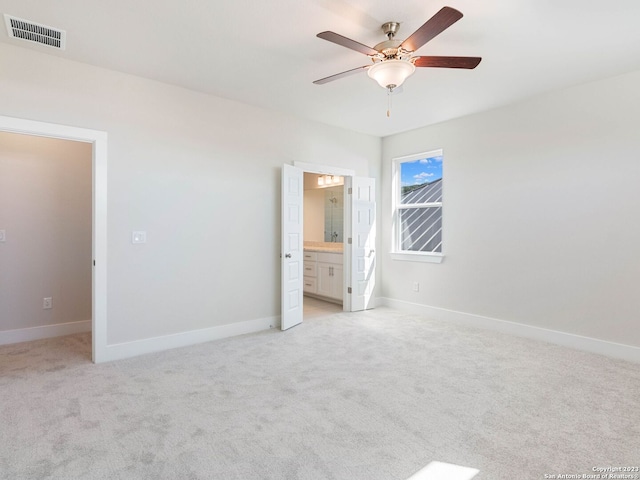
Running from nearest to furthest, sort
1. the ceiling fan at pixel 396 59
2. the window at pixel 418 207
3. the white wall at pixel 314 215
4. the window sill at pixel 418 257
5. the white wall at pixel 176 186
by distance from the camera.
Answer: the ceiling fan at pixel 396 59 < the white wall at pixel 176 186 < the window sill at pixel 418 257 < the window at pixel 418 207 < the white wall at pixel 314 215

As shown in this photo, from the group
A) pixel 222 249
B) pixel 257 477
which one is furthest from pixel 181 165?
pixel 257 477

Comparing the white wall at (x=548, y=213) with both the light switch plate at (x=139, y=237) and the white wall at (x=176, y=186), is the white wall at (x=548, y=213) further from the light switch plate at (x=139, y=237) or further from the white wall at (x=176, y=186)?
the light switch plate at (x=139, y=237)

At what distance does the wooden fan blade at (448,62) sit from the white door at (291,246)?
2.13 m

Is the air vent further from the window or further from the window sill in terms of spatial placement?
the window sill

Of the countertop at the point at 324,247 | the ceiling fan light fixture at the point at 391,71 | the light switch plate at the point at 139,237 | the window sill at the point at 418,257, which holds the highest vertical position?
the ceiling fan light fixture at the point at 391,71

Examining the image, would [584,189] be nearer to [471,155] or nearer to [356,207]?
[471,155]

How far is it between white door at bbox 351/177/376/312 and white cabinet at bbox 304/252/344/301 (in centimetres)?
34

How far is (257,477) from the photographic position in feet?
5.55

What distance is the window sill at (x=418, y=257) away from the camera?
4.81m

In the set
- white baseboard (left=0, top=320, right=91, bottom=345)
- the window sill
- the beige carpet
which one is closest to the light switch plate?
the beige carpet

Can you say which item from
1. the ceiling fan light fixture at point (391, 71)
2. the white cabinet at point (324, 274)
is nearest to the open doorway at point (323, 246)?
the white cabinet at point (324, 274)

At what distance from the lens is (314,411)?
2307 mm

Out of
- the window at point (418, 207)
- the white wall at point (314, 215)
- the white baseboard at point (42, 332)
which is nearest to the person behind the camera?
the white baseboard at point (42, 332)

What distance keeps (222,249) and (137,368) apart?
4.70 ft
